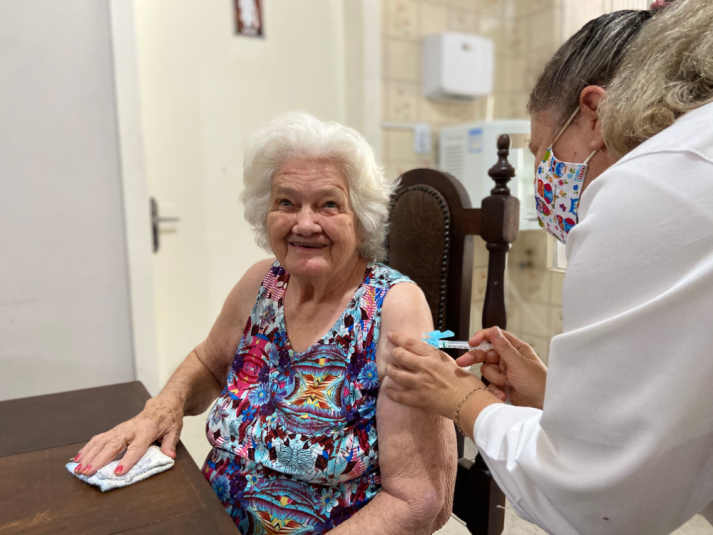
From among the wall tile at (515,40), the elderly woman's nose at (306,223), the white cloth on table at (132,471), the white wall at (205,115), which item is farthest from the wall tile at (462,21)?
the white cloth on table at (132,471)

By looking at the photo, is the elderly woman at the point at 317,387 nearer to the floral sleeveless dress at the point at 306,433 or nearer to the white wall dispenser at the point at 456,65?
the floral sleeveless dress at the point at 306,433

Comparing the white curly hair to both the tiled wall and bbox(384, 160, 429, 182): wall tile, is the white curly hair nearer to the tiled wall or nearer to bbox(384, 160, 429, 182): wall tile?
the tiled wall

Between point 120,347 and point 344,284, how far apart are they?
1449 millimetres

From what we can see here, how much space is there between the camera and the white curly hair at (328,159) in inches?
45.7

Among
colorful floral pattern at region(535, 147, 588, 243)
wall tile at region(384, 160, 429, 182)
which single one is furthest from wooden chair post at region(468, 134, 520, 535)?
wall tile at region(384, 160, 429, 182)

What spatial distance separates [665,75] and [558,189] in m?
0.28

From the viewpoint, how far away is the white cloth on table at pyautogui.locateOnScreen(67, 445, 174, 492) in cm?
90

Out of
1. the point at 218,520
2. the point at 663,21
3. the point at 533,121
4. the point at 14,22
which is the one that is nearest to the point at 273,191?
the point at 533,121

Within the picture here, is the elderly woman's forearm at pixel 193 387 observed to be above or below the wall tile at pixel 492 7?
below

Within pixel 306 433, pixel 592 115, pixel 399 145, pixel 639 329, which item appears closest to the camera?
pixel 639 329

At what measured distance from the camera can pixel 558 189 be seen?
0.92m

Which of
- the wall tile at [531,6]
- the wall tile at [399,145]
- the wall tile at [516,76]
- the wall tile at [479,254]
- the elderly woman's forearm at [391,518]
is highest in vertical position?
the wall tile at [531,6]

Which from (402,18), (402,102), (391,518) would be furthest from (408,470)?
(402,18)

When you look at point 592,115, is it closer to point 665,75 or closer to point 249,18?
point 665,75
